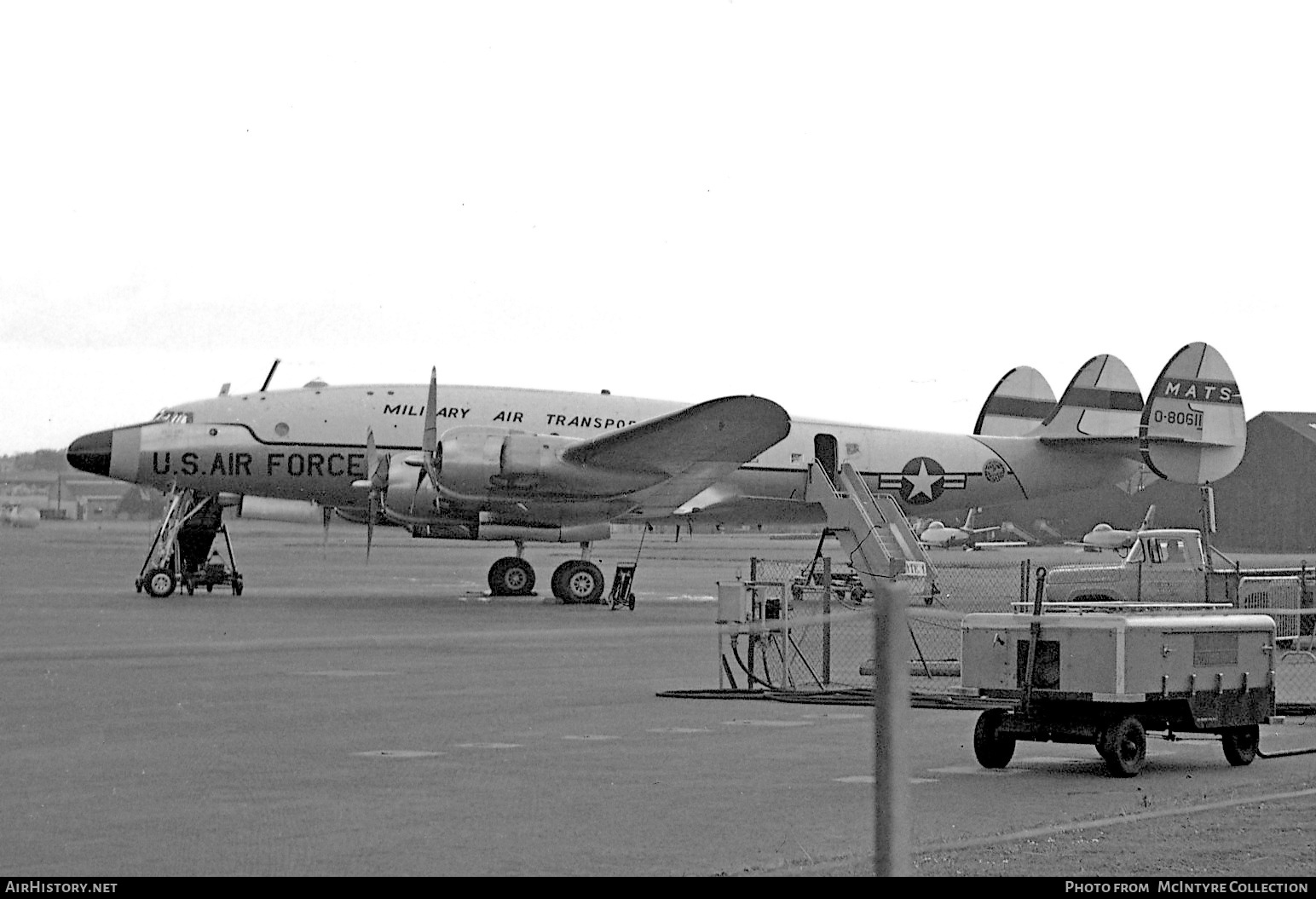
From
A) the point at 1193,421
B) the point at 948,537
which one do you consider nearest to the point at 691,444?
the point at 1193,421

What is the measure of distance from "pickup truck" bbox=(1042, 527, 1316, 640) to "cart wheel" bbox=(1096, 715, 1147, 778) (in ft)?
37.3

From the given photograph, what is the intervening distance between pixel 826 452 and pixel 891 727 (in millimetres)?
29330

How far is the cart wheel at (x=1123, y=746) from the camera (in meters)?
10.5

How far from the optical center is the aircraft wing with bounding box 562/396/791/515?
27094 millimetres

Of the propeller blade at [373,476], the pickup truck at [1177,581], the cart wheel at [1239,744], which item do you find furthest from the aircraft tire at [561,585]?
the cart wheel at [1239,744]

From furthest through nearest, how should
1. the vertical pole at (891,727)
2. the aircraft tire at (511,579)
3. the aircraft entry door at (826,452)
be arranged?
the aircraft entry door at (826,452), the aircraft tire at (511,579), the vertical pole at (891,727)

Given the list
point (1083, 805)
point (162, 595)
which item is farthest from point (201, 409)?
point (1083, 805)

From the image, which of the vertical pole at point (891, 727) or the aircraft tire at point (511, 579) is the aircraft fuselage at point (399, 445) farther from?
the vertical pole at point (891, 727)

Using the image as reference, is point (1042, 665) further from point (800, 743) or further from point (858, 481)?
point (858, 481)

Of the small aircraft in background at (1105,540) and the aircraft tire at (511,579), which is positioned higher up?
the small aircraft in background at (1105,540)

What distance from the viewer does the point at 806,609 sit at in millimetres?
30641

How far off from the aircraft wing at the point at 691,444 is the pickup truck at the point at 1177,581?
5.22 meters

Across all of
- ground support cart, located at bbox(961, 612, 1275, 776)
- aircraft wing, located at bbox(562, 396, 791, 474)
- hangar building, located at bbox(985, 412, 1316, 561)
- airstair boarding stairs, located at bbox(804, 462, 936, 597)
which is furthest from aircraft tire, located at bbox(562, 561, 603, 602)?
hangar building, located at bbox(985, 412, 1316, 561)
